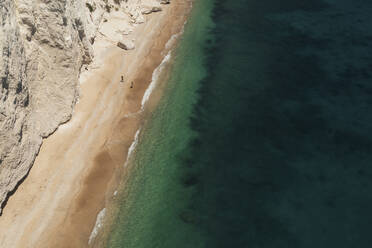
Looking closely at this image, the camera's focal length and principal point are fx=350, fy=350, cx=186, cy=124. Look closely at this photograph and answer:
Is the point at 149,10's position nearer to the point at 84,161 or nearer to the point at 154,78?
the point at 154,78

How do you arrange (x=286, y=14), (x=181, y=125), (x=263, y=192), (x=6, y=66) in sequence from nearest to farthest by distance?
(x=6, y=66)
(x=263, y=192)
(x=181, y=125)
(x=286, y=14)

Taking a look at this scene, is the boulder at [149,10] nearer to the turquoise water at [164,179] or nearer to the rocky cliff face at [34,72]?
the turquoise water at [164,179]

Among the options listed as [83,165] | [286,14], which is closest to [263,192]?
[83,165]

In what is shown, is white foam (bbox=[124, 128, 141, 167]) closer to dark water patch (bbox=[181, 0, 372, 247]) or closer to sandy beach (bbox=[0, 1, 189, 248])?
sandy beach (bbox=[0, 1, 189, 248])

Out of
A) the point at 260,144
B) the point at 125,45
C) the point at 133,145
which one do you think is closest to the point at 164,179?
the point at 133,145

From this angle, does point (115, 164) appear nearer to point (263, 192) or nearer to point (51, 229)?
point (51, 229)
